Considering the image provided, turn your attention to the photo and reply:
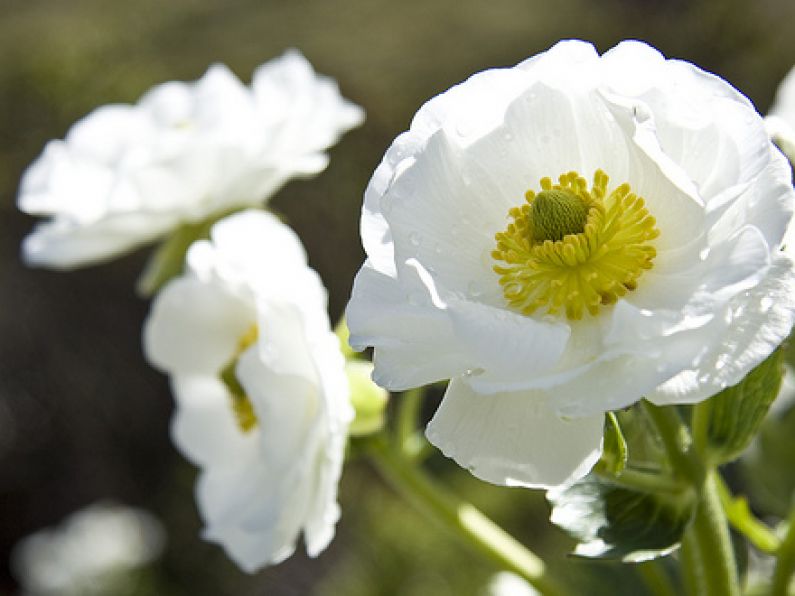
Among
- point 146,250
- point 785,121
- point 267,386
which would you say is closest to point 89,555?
point 146,250

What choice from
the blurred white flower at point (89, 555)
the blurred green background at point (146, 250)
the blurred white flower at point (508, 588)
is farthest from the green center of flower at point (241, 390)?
the blurred green background at point (146, 250)

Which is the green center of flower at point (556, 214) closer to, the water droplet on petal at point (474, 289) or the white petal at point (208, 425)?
the water droplet on petal at point (474, 289)

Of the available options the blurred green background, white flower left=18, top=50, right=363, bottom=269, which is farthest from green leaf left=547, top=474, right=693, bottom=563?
the blurred green background

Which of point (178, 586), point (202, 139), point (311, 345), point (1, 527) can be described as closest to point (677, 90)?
point (311, 345)

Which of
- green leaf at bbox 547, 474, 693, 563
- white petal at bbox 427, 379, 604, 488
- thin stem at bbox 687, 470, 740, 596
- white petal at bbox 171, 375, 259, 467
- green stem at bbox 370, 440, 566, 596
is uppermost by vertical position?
white petal at bbox 427, 379, 604, 488

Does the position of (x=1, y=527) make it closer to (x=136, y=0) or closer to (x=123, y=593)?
(x=123, y=593)

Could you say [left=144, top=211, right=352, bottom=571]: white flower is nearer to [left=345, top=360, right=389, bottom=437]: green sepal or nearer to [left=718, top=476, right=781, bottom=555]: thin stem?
[left=345, top=360, right=389, bottom=437]: green sepal
